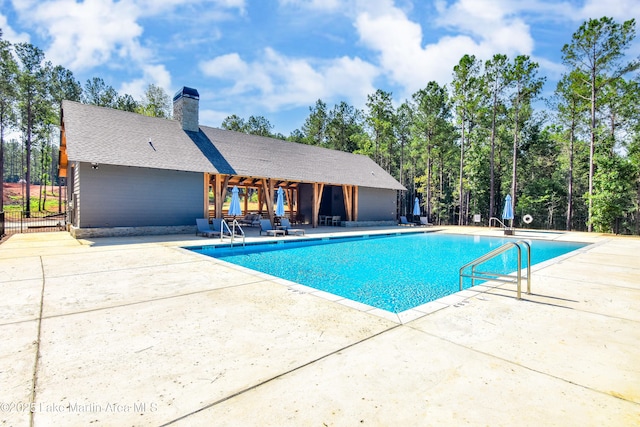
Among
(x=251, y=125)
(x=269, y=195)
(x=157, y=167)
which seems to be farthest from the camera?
(x=251, y=125)

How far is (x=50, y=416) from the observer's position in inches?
80.0

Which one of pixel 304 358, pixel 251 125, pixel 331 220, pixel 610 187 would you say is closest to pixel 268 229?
pixel 331 220

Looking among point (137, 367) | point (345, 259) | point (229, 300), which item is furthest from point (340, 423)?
point (345, 259)

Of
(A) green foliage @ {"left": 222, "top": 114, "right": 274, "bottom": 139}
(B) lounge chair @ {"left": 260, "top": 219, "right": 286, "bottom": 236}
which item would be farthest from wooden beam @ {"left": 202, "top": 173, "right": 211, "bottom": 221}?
(A) green foliage @ {"left": 222, "top": 114, "right": 274, "bottom": 139}

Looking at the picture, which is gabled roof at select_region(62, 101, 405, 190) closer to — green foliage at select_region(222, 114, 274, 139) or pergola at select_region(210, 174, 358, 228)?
pergola at select_region(210, 174, 358, 228)

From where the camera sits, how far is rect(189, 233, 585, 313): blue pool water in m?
6.39

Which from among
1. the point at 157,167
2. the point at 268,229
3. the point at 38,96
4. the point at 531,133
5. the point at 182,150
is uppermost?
the point at 38,96

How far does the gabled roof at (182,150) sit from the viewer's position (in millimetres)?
12799

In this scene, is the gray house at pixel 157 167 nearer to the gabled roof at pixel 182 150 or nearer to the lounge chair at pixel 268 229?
the gabled roof at pixel 182 150

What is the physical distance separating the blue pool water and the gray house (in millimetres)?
4780

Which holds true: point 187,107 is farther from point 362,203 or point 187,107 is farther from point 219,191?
point 362,203

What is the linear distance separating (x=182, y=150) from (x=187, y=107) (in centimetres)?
322

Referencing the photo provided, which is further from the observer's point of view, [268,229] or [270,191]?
[270,191]

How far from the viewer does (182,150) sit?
15.2 meters
